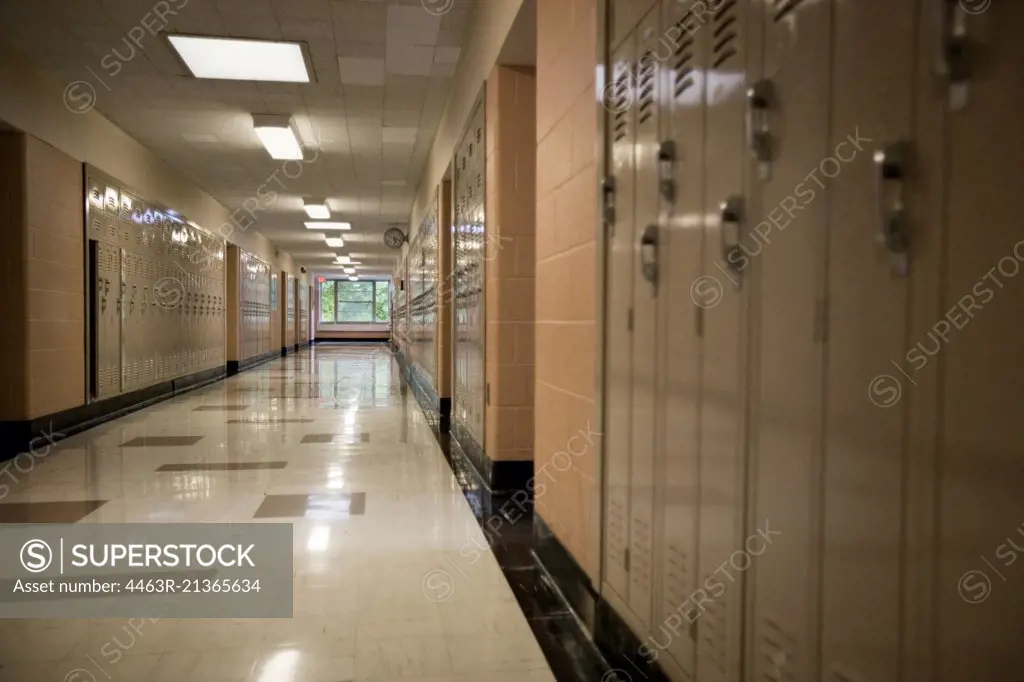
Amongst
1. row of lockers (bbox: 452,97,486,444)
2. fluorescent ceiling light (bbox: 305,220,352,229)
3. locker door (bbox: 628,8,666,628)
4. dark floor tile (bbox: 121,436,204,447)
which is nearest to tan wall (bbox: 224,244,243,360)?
fluorescent ceiling light (bbox: 305,220,352,229)

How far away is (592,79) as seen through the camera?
2.00m

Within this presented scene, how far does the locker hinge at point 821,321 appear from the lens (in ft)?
3.07

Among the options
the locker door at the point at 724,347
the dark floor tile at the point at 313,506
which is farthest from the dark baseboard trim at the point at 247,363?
the locker door at the point at 724,347

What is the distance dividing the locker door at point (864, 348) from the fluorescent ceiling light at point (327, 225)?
11789 millimetres

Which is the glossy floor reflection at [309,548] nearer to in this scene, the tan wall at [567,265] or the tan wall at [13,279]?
the tan wall at [567,265]

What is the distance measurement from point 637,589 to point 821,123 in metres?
1.10

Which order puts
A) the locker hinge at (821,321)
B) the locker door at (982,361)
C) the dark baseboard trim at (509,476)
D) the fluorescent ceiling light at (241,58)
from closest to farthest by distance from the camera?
the locker door at (982,361) < the locker hinge at (821,321) < the dark baseboard trim at (509,476) < the fluorescent ceiling light at (241,58)

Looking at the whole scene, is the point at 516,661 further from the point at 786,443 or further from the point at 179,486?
the point at 179,486

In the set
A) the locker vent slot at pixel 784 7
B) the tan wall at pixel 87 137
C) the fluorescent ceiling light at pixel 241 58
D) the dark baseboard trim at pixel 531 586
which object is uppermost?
the fluorescent ceiling light at pixel 241 58

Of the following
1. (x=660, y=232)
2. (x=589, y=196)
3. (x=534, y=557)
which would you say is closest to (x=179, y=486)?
(x=534, y=557)

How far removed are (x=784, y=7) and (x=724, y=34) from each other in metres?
0.19

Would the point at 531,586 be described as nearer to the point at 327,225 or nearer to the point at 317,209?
the point at 317,209

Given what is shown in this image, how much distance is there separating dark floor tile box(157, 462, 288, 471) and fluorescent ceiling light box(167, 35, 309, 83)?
8.52 feet

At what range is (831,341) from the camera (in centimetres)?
92
